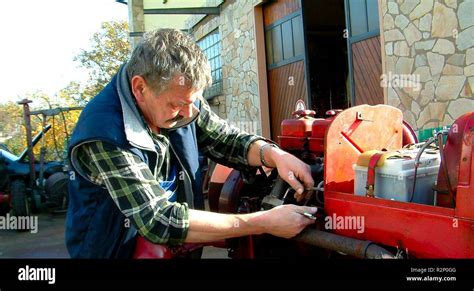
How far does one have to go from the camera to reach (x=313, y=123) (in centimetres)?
231

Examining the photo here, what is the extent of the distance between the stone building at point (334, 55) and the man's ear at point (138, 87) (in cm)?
387

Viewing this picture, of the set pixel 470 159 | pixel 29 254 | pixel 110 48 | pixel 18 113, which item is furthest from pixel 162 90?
pixel 110 48

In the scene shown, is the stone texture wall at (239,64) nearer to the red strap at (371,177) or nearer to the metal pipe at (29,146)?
the metal pipe at (29,146)

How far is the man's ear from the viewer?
188 cm

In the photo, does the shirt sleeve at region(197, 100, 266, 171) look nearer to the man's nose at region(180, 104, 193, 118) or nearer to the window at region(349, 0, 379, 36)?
the man's nose at region(180, 104, 193, 118)

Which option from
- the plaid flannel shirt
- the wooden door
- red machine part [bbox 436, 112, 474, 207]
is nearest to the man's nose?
the plaid flannel shirt

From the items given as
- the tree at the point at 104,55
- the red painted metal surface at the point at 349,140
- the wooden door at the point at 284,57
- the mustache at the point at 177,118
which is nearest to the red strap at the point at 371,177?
the red painted metal surface at the point at 349,140

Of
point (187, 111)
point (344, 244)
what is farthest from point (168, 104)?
point (344, 244)

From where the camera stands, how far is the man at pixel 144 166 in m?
1.77

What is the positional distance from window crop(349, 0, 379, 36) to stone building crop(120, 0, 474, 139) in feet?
0.04

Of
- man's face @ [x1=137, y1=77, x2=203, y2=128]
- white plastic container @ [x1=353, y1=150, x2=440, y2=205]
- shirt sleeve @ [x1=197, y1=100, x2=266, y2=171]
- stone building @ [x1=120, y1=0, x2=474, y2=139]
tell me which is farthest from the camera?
stone building @ [x1=120, y1=0, x2=474, y2=139]

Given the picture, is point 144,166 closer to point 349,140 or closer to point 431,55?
point 349,140

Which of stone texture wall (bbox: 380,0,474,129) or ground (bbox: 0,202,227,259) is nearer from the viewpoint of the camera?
stone texture wall (bbox: 380,0,474,129)

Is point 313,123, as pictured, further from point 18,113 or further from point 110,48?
point 110,48
